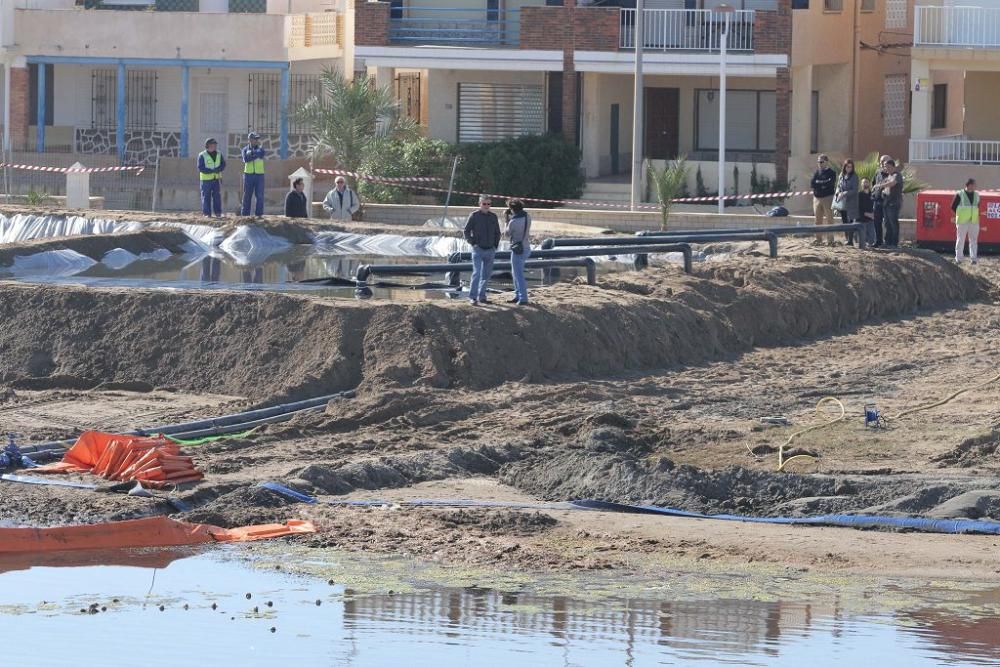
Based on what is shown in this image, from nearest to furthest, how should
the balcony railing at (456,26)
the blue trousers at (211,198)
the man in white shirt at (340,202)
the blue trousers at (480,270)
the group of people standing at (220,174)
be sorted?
the blue trousers at (480,270)
the group of people standing at (220,174)
the blue trousers at (211,198)
the man in white shirt at (340,202)
the balcony railing at (456,26)

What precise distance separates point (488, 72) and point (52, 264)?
17205mm

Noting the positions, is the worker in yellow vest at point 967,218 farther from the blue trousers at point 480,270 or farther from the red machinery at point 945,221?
the blue trousers at point 480,270

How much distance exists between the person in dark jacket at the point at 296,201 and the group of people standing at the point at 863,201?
27.4ft

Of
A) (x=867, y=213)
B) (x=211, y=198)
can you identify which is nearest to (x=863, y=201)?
(x=867, y=213)

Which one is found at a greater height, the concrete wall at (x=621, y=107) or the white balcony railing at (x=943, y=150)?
the concrete wall at (x=621, y=107)

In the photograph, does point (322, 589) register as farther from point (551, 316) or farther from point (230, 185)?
point (230, 185)

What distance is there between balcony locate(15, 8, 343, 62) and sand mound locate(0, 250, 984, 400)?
2284cm

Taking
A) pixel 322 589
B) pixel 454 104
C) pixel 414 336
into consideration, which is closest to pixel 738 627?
pixel 322 589

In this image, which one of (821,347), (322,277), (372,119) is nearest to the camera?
(821,347)

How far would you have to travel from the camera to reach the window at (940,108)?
43125 mm

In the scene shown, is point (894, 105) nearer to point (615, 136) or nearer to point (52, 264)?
point (615, 136)

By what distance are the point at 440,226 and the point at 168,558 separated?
19.4 m

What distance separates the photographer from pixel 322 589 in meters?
12.7

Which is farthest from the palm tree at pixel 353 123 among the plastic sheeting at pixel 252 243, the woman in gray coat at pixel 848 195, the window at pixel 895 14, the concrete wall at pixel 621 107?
the woman in gray coat at pixel 848 195
